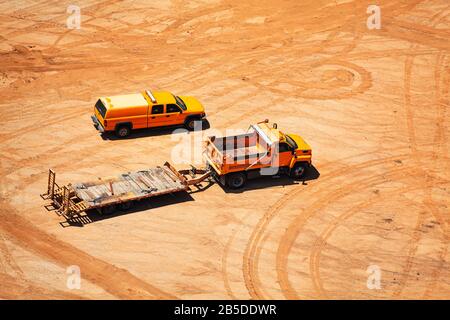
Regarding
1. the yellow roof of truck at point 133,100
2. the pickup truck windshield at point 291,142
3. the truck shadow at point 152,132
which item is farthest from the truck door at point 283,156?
the yellow roof of truck at point 133,100

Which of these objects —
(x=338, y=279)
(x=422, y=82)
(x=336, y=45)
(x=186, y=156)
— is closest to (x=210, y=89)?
(x=186, y=156)

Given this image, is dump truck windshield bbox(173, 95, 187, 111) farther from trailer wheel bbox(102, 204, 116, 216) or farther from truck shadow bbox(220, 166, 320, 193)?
trailer wheel bbox(102, 204, 116, 216)

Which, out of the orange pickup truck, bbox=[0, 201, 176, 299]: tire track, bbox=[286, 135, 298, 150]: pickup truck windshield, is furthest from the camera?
the orange pickup truck

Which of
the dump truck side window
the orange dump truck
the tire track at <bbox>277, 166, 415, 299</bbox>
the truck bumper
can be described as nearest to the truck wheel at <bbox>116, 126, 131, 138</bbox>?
the truck bumper

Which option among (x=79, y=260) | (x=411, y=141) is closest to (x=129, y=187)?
(x=79, y=260)

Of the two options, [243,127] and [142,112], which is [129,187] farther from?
[243,127]

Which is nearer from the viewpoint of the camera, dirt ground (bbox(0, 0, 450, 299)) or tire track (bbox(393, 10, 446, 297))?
dirt ground (bbox(0, 0, 450, 299))
